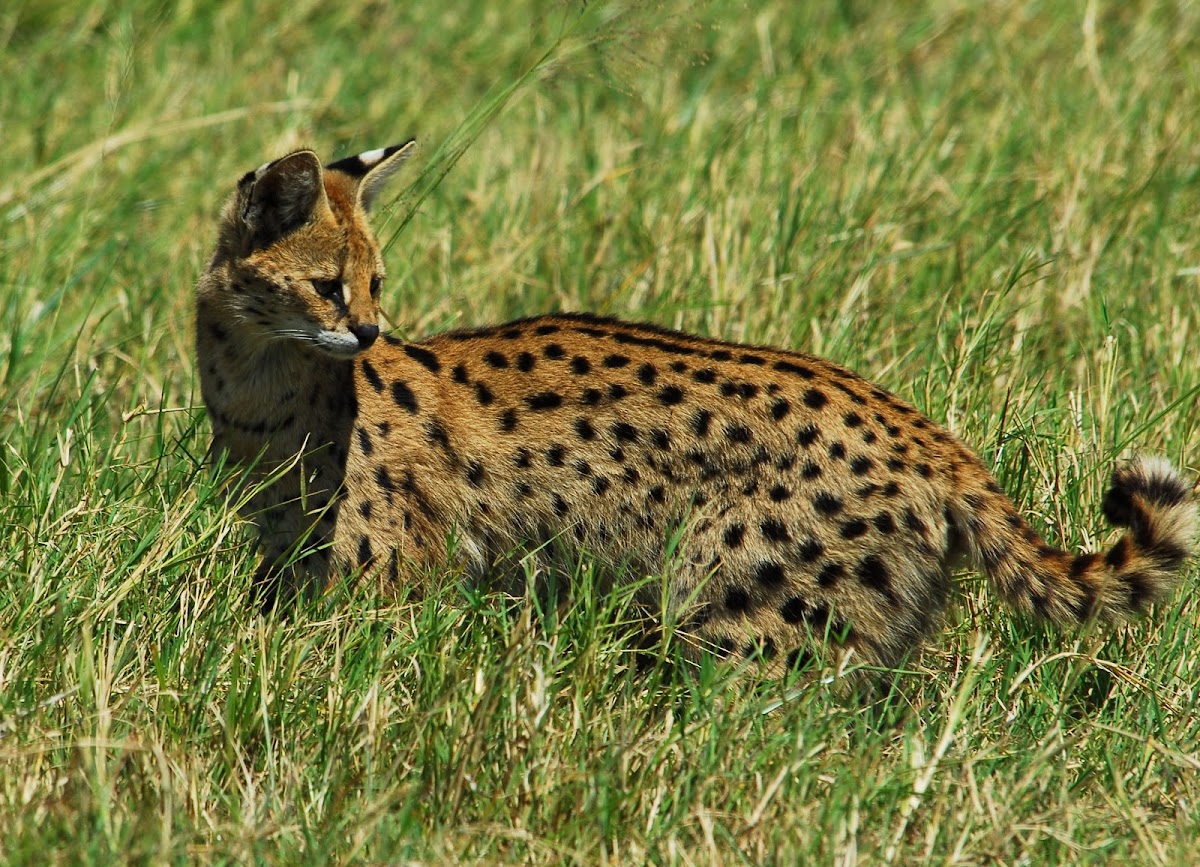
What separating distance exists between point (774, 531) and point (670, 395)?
52 centimetres

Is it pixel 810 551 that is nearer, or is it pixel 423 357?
pixel 810 551

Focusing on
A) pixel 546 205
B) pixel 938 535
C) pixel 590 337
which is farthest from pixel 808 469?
pixel 546 205

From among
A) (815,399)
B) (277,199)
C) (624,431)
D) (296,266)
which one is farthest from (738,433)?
(277,199)

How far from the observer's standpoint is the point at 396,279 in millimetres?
6504

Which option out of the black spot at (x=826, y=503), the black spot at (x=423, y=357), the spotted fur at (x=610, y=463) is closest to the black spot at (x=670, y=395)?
the spotted fur at (x=610, y=463)

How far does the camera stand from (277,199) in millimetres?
4758

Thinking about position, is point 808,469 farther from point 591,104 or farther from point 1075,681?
point 591,104

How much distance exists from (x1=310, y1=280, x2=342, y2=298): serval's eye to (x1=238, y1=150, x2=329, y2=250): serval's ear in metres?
0.18

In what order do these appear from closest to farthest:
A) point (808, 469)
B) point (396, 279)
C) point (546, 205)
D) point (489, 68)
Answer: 1. point (808, 469)
2. point (396, 279)
3. point (546, 205)
4. point (489, 68)

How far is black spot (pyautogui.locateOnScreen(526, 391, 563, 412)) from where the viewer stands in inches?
196

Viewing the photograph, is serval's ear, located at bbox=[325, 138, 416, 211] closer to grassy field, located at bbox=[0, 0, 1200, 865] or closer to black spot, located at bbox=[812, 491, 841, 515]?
grassy field, located at bbox=[0, 0, 1200, 865]

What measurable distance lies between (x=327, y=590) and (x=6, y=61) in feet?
15.8

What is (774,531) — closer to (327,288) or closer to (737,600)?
(737,600)

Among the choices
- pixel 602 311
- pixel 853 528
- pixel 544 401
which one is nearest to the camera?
pixel 853 528
